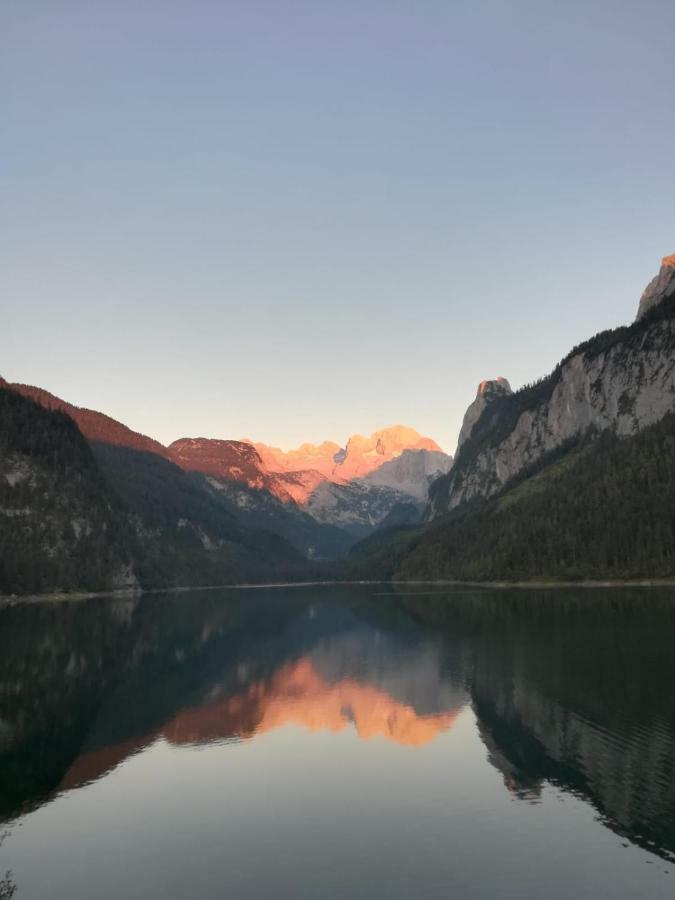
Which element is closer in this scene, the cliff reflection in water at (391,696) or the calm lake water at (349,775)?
the calm lake water at (349,775)

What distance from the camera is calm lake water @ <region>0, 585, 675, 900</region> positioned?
109 feet

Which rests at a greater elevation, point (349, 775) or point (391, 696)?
point (391, 696)

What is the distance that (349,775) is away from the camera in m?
50.8

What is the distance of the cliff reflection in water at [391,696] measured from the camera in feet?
155

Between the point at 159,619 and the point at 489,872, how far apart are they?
17118 centimetres

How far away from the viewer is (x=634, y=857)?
33500 millimetres

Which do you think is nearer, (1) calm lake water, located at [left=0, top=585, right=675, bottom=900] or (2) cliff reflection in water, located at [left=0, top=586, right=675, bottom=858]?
(1) calm lake water, located at [left=0, top=585, right=675, bottom=900]

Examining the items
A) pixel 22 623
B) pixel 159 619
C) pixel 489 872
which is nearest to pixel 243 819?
pixel 489 872

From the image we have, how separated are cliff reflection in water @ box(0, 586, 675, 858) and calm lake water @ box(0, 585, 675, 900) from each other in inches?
11.4

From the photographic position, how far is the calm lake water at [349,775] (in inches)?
1305

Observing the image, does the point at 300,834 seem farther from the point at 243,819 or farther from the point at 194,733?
the point at 194,733

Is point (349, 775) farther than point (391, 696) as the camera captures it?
No

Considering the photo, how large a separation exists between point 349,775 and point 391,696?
89.7 ft

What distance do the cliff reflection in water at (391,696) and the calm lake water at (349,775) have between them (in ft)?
0.95
